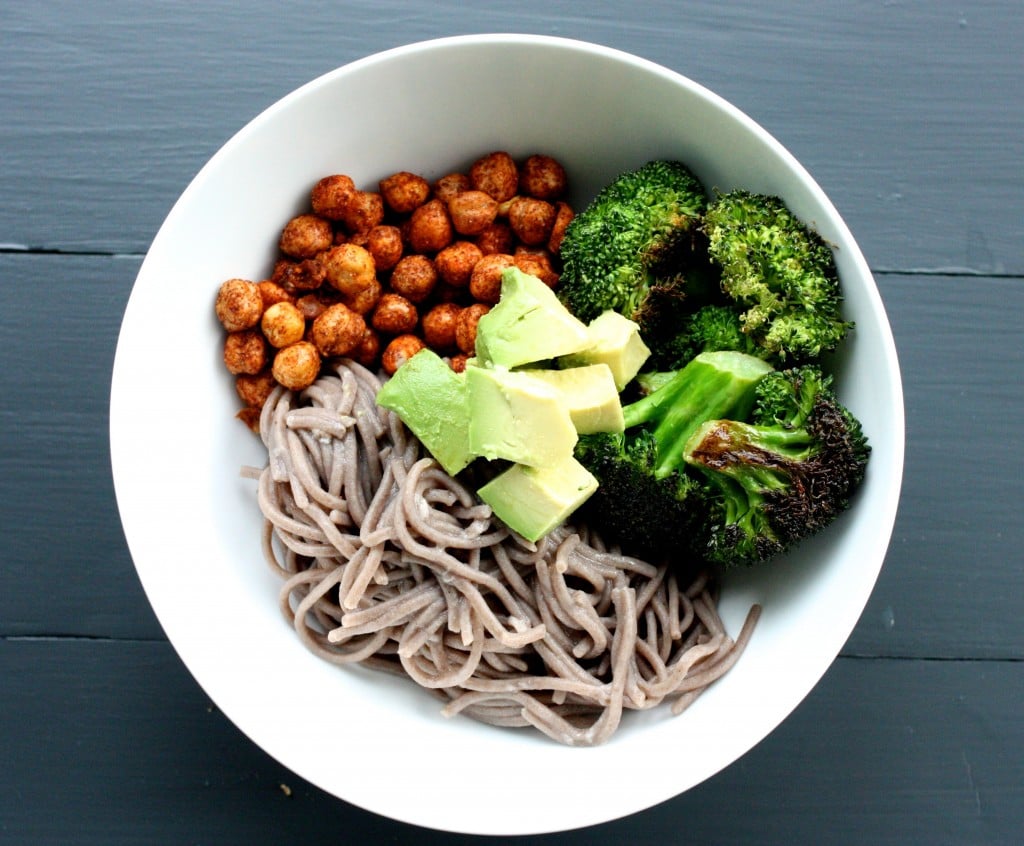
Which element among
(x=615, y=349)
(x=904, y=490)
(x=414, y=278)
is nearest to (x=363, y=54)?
(x=414, y=278)

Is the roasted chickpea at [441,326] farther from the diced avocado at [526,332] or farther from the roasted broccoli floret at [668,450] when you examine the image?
the roasted broccoli floret at [668,450]

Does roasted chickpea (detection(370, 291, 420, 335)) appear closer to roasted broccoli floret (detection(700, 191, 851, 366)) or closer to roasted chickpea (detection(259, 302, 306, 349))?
roasted chickpea (detection(259, 302, 306, 349))

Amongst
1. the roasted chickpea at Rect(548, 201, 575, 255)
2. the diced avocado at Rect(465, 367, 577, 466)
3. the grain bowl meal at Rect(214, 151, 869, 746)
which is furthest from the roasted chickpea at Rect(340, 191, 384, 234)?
the diced avocado at Rect(465, 367, 577, 466)

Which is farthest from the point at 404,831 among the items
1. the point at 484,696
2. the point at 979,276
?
the point at 979,276

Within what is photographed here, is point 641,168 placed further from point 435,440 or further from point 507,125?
point 435,440

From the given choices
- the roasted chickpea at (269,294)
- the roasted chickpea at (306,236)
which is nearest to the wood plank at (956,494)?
the roasted chickpea at (306,236)

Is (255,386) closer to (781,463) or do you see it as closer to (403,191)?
(403,191)
